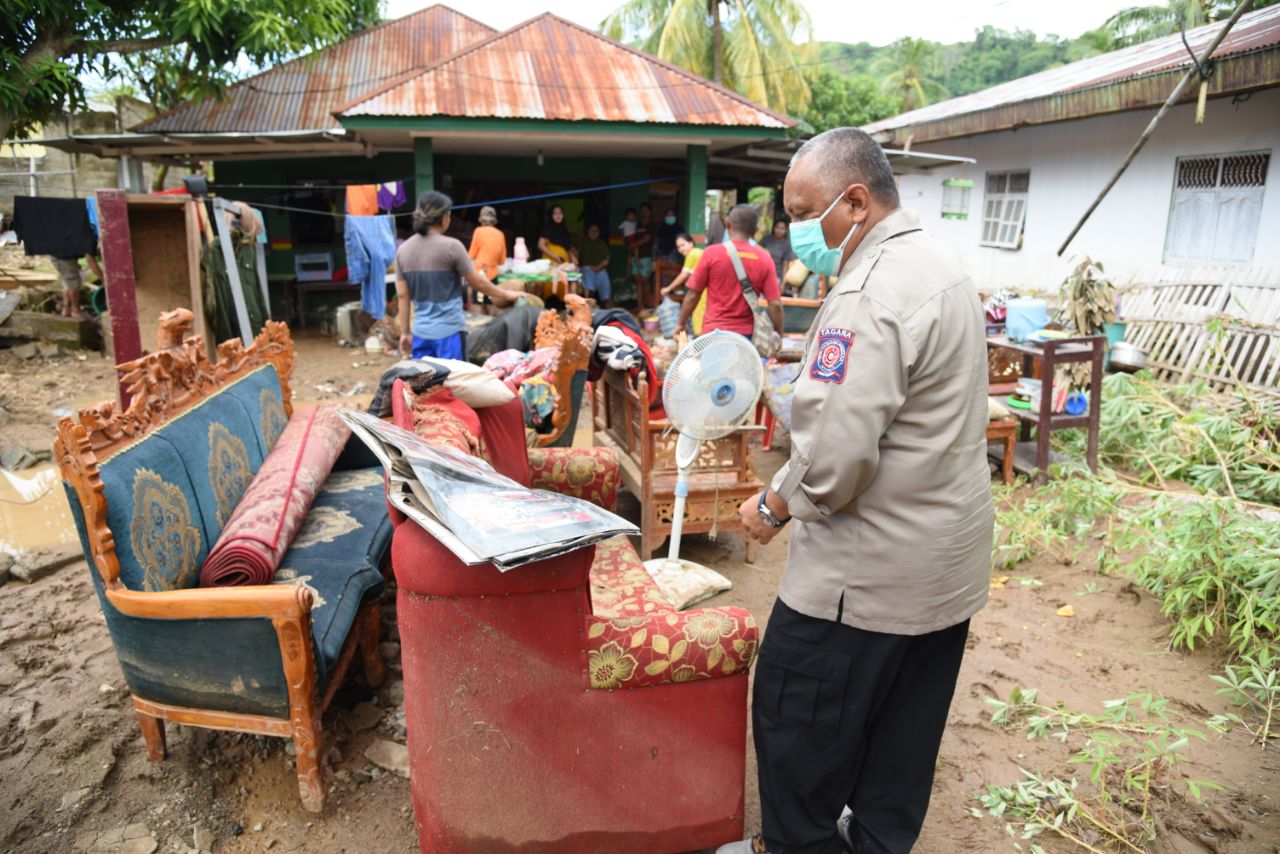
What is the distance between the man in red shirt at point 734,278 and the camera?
19.2 feet

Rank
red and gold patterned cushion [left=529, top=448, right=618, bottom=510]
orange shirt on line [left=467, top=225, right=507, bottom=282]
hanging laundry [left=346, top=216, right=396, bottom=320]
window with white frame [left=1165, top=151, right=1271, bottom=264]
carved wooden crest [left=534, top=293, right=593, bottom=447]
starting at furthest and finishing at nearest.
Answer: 1. hanging laundry [left=346, top=216, right=396, bottom=320]
2. orange shirt on line [left=467, top=225, right=507, bottom=282]
3. window with white frame [left=1165, top=151, right=1271, bottom=264]
4. carved wooden crest [left=534, top=293, right=593, bottom=447]
5. red and gold patterned cushion [left=529, top=448, right=618, bottom=510]

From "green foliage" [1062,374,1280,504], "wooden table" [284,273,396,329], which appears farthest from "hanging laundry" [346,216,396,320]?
"green foliage" [1062,374,1280,504]

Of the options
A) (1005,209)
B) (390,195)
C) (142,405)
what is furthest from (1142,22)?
(142,405)

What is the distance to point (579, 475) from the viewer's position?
398 cm

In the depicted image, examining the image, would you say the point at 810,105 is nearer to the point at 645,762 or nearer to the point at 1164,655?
the point at 1164,655

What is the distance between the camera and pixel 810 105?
25438 mm

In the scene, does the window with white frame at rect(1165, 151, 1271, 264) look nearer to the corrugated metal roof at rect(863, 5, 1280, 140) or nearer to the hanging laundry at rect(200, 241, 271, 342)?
the corrugated metal roof at rect(863, 5, 1280, 140)

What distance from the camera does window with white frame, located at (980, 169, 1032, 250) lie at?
12.9 meters

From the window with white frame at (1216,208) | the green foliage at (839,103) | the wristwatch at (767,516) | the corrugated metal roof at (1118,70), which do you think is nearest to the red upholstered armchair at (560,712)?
the wristwatch at (767,516)

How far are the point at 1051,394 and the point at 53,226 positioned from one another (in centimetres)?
1075

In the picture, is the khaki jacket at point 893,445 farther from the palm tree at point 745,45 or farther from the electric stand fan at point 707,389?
the palm tree at point 745,45

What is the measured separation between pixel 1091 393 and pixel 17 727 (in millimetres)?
6294

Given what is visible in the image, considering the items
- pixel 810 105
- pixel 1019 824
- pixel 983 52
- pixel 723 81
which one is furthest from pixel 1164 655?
pixel 983 52

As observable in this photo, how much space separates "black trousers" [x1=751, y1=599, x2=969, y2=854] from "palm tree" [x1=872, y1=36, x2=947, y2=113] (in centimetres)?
3200
